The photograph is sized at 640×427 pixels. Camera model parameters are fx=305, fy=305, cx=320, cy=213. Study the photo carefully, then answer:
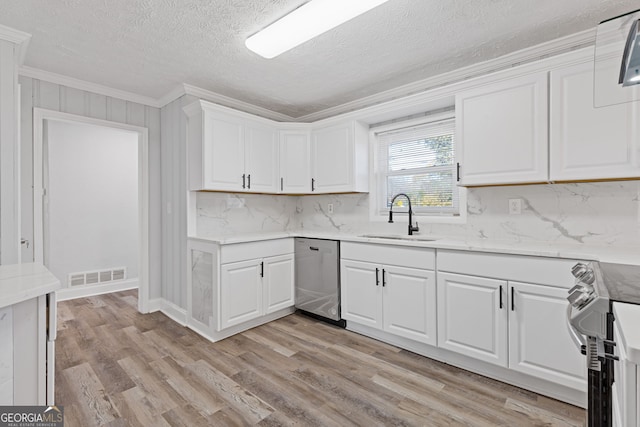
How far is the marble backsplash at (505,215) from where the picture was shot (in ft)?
6.90

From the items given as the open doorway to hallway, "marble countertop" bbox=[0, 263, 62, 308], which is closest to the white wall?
the open doorway to hallway

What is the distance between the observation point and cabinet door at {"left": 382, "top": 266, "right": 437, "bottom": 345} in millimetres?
2400

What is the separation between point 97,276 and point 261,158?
307 cm

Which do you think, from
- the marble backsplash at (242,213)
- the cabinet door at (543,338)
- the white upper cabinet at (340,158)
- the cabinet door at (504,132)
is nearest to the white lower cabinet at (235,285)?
the marble backsplash at (242,213)

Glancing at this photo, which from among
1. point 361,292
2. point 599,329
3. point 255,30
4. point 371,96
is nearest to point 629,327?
point 599,329

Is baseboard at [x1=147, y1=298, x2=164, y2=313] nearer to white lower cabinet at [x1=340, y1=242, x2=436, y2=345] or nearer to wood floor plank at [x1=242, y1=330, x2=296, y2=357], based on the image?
wood floor plank at [x1=242, y1=330, x2=296, y2=357]

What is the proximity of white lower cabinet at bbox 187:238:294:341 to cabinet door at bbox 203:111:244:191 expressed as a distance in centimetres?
64

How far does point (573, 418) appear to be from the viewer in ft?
5.72

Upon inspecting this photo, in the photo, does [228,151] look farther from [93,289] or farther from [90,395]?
[93,289]

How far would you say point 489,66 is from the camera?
265 cm

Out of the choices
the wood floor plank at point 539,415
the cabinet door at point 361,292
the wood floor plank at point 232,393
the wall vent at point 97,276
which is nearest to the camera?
the wood floor plank at point 539,415

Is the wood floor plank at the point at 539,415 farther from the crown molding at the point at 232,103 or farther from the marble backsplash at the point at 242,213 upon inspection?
the crown molding at the point at 232,103

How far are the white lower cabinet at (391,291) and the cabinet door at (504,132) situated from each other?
2.59 ft

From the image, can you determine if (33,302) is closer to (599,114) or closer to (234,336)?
(234,336)
